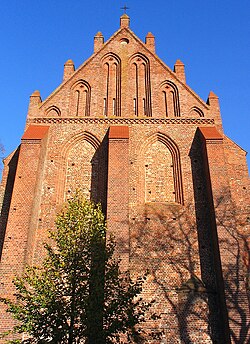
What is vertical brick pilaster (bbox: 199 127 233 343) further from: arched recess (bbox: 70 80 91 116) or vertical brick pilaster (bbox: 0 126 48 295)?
vertical brick pilaster (bbox: 0 126 48 295)

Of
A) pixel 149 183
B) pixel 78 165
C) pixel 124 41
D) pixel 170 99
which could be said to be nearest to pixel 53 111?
pixel 78 165

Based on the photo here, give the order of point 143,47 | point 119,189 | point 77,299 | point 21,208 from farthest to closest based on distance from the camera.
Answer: point 143,47
point 119,189
point 21,208
point 77,299

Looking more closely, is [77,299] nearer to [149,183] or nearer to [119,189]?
[119,189]

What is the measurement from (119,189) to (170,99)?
587 cm

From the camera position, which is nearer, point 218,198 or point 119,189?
point 218,198

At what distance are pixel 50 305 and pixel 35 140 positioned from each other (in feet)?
23.2

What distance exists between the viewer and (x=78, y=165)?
14.2m

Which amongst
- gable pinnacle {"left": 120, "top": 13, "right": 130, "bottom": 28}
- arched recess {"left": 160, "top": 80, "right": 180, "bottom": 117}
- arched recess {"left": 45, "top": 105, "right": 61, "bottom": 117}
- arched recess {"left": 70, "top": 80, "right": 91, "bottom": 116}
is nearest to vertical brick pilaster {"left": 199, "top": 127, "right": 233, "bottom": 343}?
arched recess {"left": 160, "top": 80, "right": 180, "bottom": 117}

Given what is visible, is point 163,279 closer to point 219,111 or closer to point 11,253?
point 11,253

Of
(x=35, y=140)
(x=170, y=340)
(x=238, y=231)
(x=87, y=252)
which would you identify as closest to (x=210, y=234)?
(x=238, y=231)

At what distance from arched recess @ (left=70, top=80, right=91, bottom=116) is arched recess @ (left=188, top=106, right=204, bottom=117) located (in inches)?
175

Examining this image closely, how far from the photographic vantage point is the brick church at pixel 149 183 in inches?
426

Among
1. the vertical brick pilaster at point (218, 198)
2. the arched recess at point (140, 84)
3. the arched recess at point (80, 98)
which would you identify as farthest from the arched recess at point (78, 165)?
the vertical brick pilaster at point (218, 198)

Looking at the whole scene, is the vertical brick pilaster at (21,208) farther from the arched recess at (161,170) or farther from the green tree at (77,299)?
the arched recess at (161,170)
